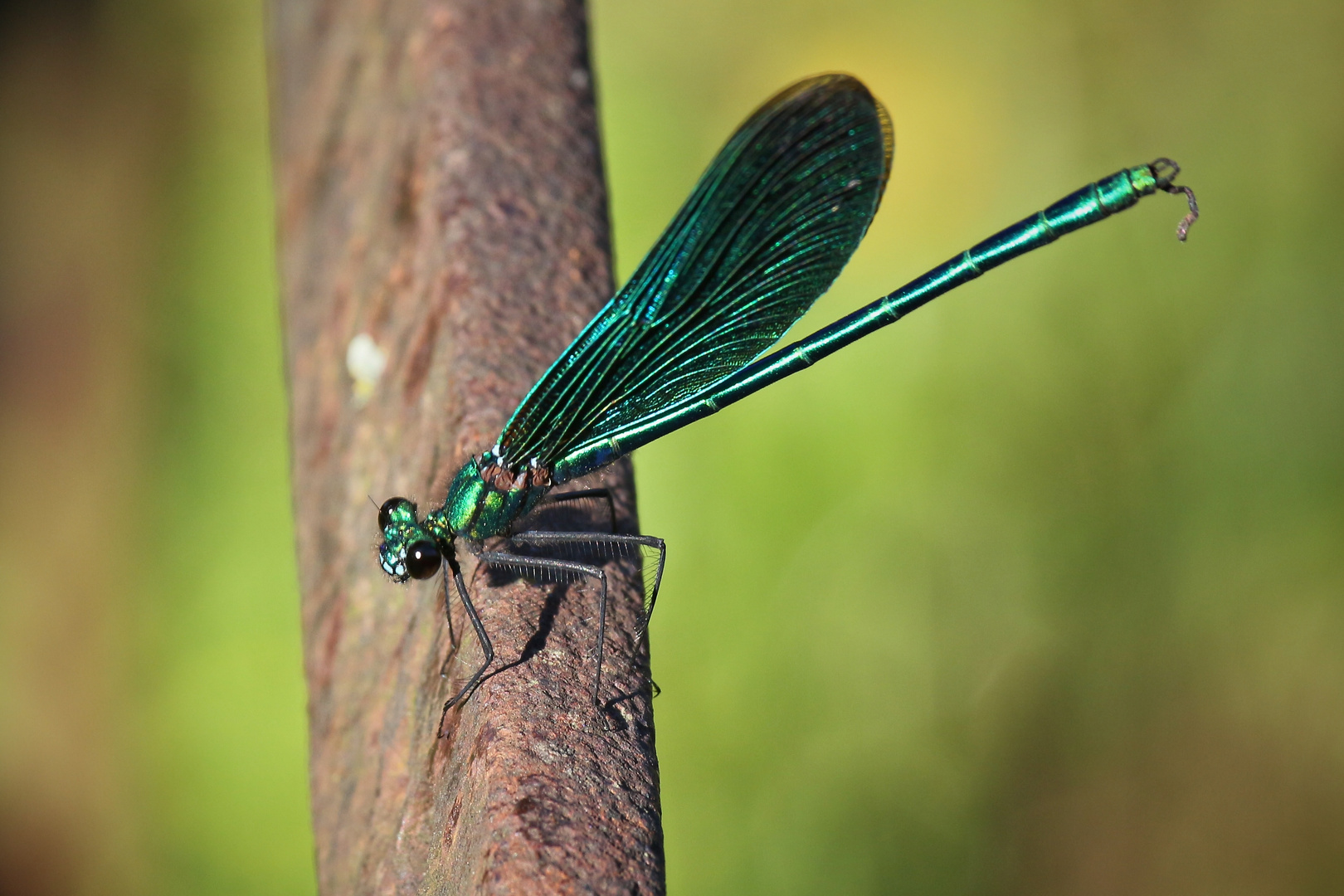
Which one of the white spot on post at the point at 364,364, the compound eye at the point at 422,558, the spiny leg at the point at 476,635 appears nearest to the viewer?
the spiny leg at the point at 476,635

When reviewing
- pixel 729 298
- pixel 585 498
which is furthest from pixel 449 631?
pixel 729 298

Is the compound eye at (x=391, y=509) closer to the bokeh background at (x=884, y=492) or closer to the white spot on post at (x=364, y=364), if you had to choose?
the white spot on post at (x=364, y=364)

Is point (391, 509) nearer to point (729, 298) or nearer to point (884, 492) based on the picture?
point (729, 298)

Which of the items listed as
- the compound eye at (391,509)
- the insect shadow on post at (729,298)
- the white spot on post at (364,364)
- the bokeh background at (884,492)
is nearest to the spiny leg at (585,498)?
the insect shadow on post at (729,298)

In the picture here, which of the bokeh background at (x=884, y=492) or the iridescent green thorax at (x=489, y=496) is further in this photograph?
the bokeh background at (x=884, y=492)

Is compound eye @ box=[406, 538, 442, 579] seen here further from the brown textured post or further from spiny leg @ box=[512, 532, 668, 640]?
spiny leg @ box=[512, 532, 668, 640]

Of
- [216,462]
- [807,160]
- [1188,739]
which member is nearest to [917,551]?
[1188,739]

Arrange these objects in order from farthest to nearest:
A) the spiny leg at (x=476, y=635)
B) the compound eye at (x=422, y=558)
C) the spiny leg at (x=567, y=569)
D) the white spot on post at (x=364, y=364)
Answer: the white spot on post at (x=364, y=364) → the compound eye at (x=422, y=558) → the spiny leg at (x=567, y=569) → the spiny leg at (x=476, y=635)

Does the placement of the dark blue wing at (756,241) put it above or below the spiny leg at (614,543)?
above
